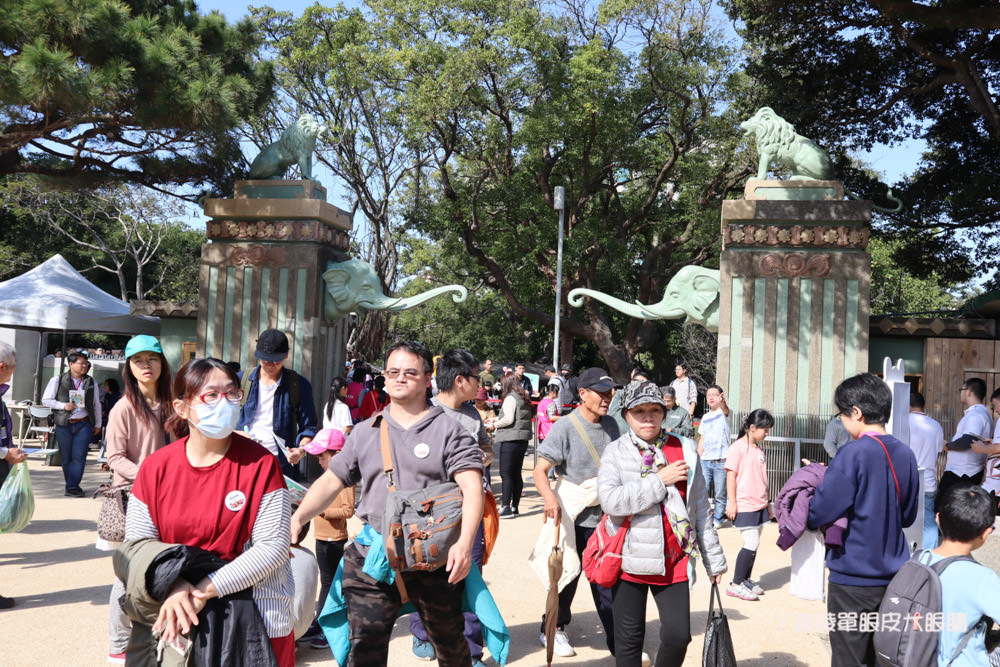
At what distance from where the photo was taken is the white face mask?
108 inches

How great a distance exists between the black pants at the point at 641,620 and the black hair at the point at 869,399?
1.07 meters

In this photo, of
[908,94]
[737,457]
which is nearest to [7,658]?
[737,457]

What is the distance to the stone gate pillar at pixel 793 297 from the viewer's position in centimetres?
1038

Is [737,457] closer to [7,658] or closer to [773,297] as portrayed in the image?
[773,297]

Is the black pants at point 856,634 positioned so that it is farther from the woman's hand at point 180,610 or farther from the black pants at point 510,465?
the black pants at point 510,465

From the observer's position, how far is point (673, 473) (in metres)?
3.79

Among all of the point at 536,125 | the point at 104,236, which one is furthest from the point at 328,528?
the point at 104,236

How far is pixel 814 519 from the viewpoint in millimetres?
3734

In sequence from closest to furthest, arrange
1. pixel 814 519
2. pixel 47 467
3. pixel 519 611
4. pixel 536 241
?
pixel 814 519, pixel 519 611, pixel 47 467, pixel 536 241

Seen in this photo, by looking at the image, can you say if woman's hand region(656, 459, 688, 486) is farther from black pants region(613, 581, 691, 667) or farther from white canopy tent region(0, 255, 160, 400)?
white canopy tent region(0, 255, 160, 400)

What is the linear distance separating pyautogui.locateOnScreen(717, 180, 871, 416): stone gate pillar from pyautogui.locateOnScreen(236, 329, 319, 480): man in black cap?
662 centimetres

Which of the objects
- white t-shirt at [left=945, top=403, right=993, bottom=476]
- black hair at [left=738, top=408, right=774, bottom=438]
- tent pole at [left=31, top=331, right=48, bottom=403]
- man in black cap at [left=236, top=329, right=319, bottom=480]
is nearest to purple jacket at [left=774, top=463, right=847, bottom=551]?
black hair at [left=738, top=408, right=774, bottom=438]

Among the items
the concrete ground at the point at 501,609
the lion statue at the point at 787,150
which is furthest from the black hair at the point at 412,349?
the lion statue at the point at 787,150

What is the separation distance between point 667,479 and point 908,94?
11730 millimetres
